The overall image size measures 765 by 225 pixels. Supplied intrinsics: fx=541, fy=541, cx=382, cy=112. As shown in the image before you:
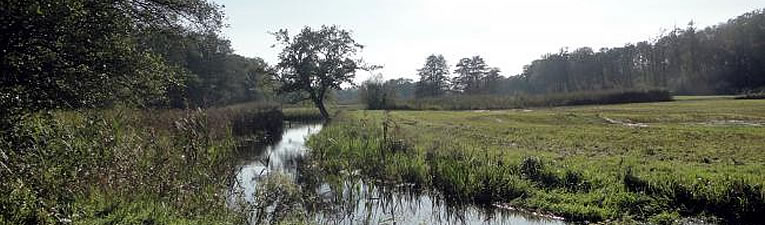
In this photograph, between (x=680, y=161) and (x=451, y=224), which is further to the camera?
(x=680, y=161)

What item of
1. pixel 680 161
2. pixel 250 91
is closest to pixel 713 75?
pixel 250 91

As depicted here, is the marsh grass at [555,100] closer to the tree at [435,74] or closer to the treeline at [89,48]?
the tree at [435,74]

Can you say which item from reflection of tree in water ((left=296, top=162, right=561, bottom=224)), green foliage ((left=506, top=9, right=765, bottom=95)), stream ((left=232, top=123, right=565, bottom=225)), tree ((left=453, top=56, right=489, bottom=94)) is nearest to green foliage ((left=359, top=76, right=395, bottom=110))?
green foliage ((left=506, top=9, right=765, bottom=95))

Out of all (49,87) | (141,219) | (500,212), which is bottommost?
Answer: (500,212)

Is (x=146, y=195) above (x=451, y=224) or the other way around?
above

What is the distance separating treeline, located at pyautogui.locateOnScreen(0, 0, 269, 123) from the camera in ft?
32.6

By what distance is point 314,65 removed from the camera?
169 feet

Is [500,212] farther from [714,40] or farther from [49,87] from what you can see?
[714,40]

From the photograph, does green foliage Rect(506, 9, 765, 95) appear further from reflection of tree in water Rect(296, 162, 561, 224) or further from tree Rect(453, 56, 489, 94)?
reflection of tree in water Rect(296, 162, 561, 224)

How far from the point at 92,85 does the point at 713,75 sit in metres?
82.1

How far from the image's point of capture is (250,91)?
78.9m

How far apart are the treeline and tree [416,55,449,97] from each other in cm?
7408

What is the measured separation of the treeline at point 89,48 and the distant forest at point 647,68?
4451 centimetres

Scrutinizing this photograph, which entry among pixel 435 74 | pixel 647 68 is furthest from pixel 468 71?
pixel 647 68
